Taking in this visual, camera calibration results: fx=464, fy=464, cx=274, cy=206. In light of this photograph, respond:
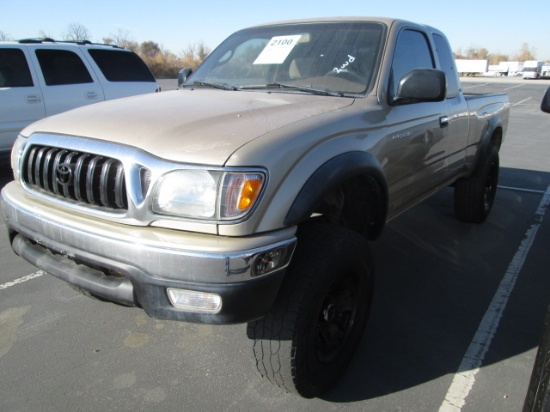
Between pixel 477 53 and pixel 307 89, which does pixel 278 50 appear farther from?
pixel 477 53

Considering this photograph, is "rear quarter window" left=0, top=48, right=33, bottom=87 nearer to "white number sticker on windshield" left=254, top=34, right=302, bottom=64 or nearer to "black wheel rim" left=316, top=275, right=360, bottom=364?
"white number sticker on windshield" left=254, top=34, right=302, bottom=64

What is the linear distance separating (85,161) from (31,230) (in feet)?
1.67

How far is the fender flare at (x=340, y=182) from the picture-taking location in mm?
1992

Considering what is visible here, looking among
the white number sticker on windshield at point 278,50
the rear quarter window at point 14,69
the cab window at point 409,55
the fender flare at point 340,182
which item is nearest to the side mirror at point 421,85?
the cab window at point 409,55

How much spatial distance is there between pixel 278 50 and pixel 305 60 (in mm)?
251

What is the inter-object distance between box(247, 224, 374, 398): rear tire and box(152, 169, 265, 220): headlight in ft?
1.39

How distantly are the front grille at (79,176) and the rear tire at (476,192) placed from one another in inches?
148

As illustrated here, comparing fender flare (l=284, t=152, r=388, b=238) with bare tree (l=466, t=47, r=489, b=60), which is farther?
bare tree (l=466, t=47, r=489, b=60)

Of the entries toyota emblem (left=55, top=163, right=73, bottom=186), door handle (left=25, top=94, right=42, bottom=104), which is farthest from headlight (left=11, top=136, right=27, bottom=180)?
door handle (left=25, top=94, right=42, bottom=104)

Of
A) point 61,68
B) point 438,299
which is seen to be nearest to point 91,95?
point 61,68

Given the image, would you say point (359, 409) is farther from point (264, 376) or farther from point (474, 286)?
point (474, 286)

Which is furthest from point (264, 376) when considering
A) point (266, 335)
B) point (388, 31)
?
point (388, 31)

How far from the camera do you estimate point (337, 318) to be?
2.46 metres

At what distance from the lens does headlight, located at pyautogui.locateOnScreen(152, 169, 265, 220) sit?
186cm
